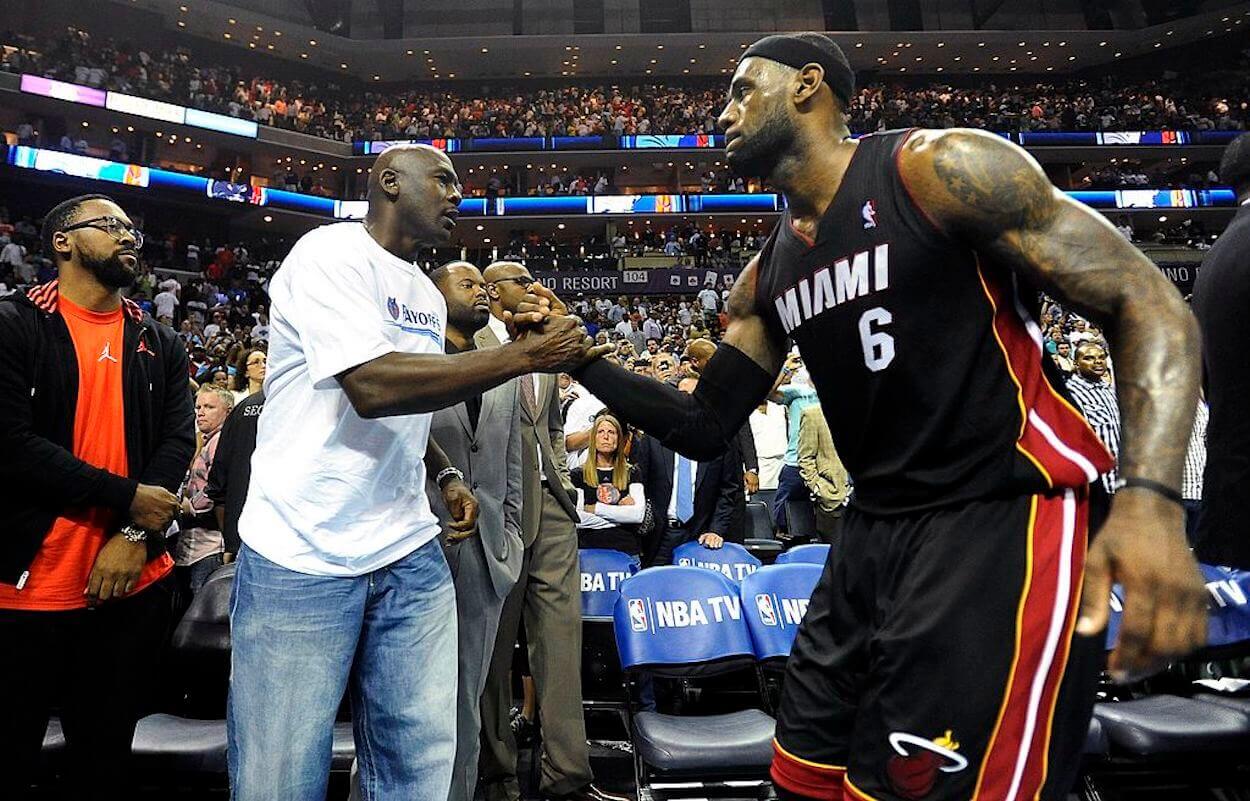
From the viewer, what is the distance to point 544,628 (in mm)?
3479

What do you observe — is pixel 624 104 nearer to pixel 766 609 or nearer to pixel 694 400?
pixel 766 609

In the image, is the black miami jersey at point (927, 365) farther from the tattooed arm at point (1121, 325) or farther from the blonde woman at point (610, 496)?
the blonde woman at point (610, 496)

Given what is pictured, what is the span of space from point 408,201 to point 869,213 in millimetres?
1249

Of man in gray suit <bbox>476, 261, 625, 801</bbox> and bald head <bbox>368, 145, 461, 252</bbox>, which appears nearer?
bald head <bbox>368, 145, 461, 252</bbox>

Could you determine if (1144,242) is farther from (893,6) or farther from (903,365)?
(903,365)

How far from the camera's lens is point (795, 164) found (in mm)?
1688

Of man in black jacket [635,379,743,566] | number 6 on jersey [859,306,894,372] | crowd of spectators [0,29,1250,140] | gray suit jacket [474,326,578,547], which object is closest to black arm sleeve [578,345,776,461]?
number 6 on jersey [859,306,894,372]

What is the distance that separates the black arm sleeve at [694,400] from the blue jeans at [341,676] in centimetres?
70

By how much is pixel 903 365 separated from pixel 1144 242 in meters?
30.4

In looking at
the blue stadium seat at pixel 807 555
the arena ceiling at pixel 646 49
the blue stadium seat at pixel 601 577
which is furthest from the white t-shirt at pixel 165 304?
the blue stadium seat at pixel 807 555

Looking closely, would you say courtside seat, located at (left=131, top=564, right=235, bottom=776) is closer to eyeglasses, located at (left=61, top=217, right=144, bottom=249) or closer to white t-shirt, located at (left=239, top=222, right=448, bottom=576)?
eyeglasses, located at (left=61, top=217, right=144, bottom=249)

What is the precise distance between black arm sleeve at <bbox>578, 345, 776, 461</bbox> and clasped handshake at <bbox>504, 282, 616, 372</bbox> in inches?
1.4

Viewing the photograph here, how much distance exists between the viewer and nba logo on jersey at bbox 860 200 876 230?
1474 millimetres

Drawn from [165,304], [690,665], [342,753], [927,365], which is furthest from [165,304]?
[927,365]
